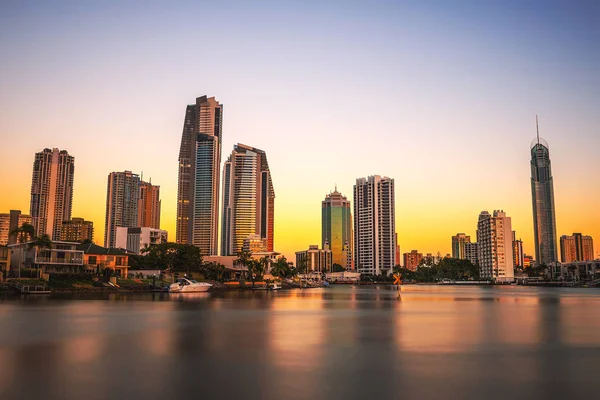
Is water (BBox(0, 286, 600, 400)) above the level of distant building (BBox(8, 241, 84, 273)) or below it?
below

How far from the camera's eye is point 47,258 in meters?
103

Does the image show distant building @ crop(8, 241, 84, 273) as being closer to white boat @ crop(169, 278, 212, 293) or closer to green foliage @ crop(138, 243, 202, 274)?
white boat @ crop(169, 278, 212, 293)

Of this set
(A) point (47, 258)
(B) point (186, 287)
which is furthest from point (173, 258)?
(A) point (47, 258)

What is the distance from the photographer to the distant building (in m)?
101

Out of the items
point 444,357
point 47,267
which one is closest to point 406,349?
point 444,357

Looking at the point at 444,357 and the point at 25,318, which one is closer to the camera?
the point at 444,357

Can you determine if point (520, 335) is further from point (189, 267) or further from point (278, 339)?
point (189, 267)

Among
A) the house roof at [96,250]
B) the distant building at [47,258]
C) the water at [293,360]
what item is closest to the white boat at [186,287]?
the house roof at [96,250]

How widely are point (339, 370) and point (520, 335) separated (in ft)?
63.9

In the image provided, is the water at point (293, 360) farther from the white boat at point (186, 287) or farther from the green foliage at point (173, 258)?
the green foliage at point (173, 258)

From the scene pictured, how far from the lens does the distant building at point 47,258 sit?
→ 10138 centimetres

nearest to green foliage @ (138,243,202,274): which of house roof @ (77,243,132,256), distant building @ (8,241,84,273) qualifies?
house roof @ (77,243,132,256)

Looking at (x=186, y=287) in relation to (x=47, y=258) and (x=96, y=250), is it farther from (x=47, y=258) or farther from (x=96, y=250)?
(x=47, y=258)

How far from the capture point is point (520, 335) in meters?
37.1
